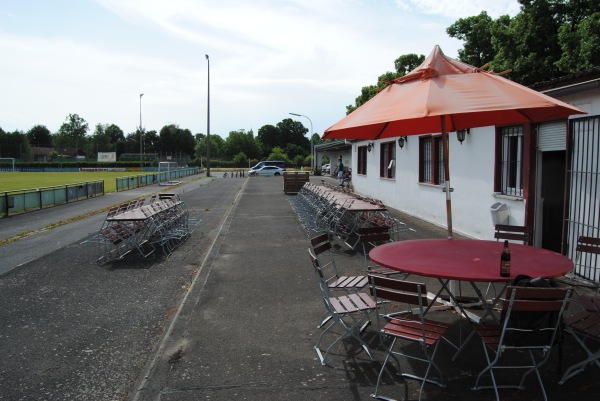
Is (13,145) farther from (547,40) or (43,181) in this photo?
(547,40)

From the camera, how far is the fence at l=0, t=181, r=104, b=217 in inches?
639

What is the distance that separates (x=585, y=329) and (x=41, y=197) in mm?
18945

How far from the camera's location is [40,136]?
13650cm

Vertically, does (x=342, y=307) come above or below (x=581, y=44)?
below

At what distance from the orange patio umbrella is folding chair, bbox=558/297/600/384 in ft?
5.99

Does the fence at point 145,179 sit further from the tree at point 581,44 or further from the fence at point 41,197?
the tree at point 581,44

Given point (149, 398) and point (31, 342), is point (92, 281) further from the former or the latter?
point (149, 398)

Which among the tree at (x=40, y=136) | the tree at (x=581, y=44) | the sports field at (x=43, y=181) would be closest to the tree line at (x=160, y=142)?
the tree at (x=40, y=136)

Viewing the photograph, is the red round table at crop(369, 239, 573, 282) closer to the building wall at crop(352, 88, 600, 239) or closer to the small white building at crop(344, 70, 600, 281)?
the small white building at crop(344, 70, 600, 281)

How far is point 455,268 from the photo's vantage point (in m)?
4.25

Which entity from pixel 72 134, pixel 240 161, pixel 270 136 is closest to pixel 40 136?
pixel 72 134

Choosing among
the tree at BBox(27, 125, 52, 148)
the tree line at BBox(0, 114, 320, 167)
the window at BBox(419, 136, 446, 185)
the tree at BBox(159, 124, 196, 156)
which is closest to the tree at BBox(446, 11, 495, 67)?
the window at BBox(419, 136, 446, 185)

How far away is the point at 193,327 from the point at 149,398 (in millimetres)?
1540

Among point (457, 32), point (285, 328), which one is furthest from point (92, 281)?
point (457, 32)
